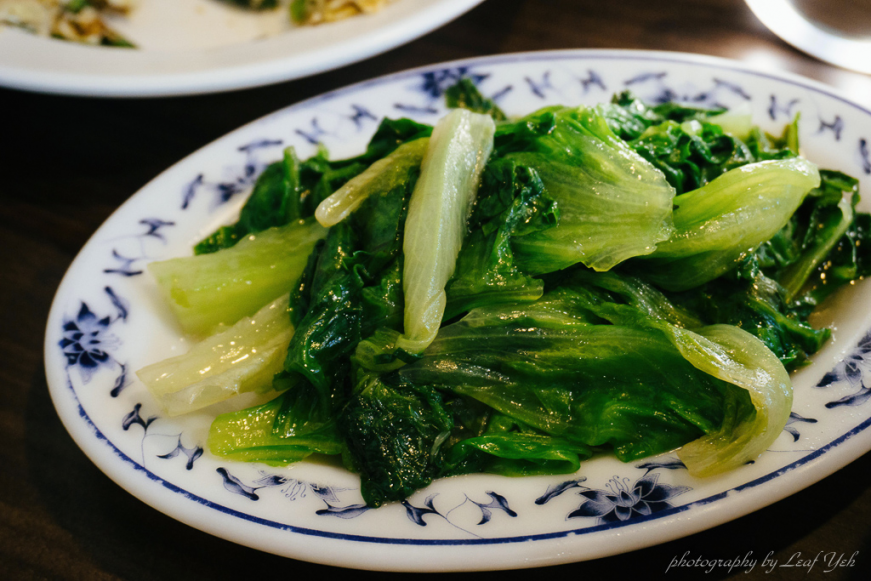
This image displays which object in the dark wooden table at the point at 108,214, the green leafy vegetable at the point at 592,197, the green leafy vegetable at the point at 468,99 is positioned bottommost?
Answer: the dark wooden table at the point at 108,214

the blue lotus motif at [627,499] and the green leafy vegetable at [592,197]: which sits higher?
the green leafy vegetable at [592,197]

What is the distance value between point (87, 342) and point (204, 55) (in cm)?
183

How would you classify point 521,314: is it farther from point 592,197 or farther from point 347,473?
point 347,473

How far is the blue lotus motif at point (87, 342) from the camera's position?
1782 millimetres

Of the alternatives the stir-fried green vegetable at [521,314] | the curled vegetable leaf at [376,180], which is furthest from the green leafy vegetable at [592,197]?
the curled vegetable leaf at [376,180]

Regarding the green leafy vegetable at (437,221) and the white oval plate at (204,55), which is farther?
the white oval plate at (204,55)

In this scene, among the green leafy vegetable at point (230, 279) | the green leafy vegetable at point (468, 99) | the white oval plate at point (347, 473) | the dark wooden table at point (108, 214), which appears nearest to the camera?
the white oval plate at point (347, 473)

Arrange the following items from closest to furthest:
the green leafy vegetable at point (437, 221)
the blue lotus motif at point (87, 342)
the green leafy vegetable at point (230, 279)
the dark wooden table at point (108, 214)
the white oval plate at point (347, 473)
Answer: the white oval plate at point (347, 473) < the dark wooden table at point (108, 214) < the green leafy vegetable at point (437, 221) < the blue lotus motif at point (87, 342) < the green leafy vegetable at point (230, 279)

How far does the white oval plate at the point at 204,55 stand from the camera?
2.70 metres

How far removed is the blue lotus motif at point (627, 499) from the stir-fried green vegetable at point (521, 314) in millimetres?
103

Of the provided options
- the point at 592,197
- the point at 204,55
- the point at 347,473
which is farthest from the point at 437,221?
the point at 204,55

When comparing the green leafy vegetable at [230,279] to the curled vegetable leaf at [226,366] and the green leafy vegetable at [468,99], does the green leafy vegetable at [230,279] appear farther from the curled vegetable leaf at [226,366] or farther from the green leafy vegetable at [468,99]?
the green leafy vegetable at [468,99]

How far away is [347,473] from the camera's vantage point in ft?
5.29

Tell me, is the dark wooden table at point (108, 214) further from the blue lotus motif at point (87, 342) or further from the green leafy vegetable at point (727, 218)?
the green leafy vegetable at point (727, 218)
